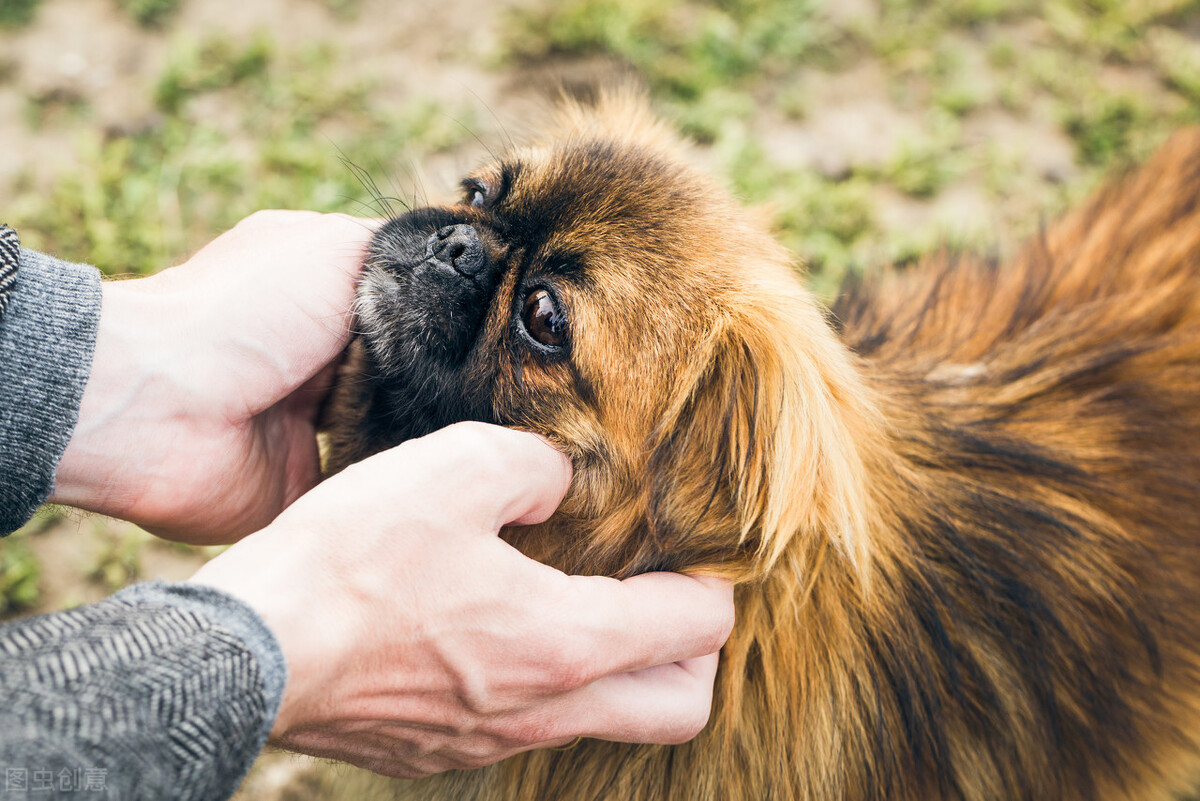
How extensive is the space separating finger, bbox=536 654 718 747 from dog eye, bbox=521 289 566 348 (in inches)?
25.5

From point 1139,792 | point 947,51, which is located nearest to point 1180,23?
point 947,51

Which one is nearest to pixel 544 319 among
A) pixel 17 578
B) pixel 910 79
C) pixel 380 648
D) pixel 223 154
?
pixel 380 648

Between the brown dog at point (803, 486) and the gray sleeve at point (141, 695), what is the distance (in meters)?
0.71

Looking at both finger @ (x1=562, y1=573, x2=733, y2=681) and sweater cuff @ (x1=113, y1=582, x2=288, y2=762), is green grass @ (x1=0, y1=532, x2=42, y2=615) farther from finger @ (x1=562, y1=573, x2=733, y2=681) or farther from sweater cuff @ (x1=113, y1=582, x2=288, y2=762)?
finger @ (x1=562, y1=573, x2=733, y2=681)

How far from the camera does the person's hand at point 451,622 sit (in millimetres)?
1176

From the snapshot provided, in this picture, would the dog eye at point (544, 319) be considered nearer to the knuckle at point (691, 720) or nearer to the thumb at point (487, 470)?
the thumb at point (487, 470)

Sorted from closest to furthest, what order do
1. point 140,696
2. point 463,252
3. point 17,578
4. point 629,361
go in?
point 140,696
point 629,361
point 463,252
point 17,578

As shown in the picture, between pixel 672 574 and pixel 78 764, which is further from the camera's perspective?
pixel 672 574

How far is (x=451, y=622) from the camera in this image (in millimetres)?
1265

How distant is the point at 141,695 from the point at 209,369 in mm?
792

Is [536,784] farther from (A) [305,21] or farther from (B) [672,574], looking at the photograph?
(A) [305,21]

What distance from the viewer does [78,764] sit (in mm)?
935

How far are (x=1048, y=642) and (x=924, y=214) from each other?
7.85 ft

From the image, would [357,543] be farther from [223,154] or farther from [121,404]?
[223,154]
